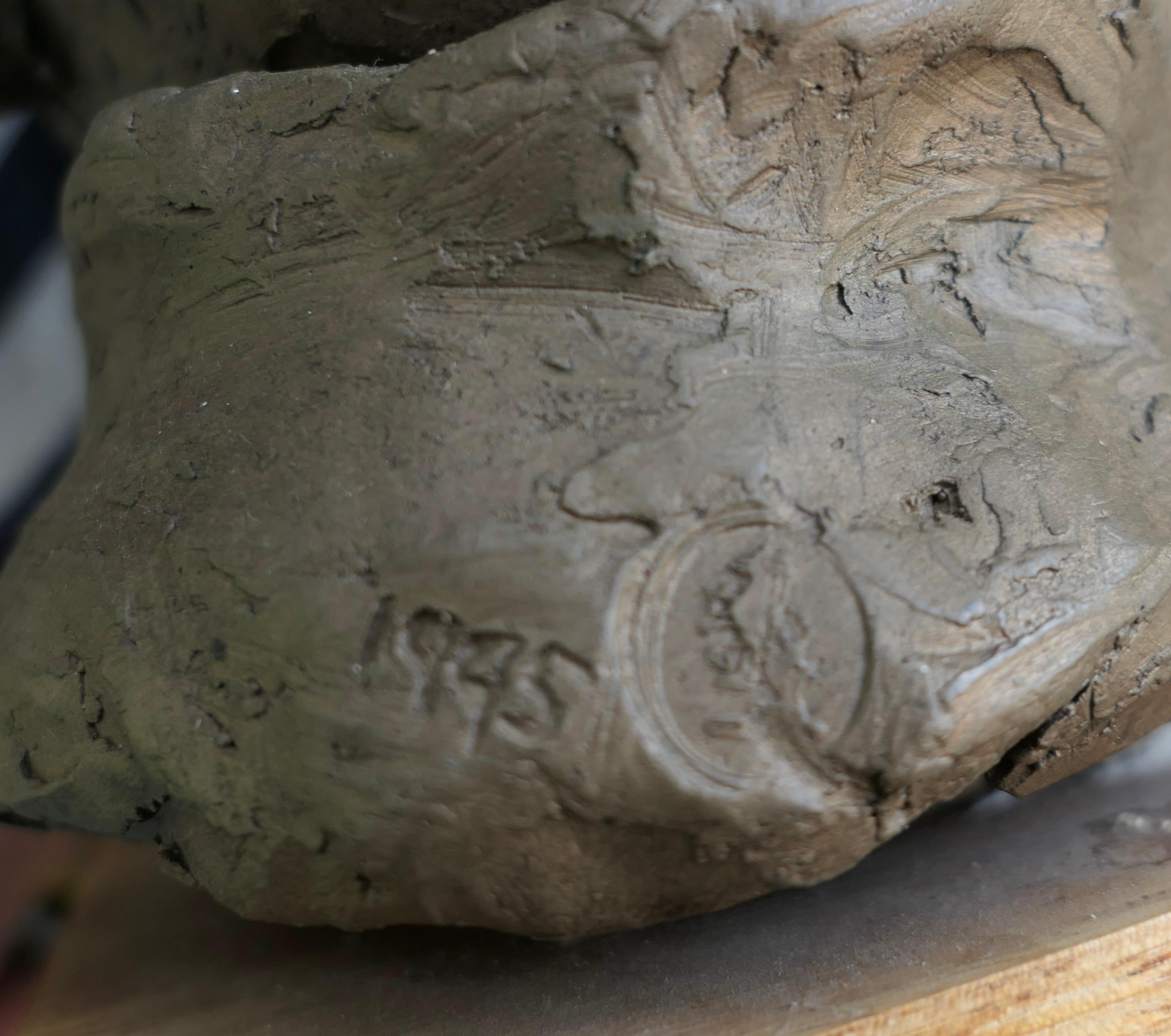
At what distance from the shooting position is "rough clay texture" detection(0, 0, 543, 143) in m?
1.03

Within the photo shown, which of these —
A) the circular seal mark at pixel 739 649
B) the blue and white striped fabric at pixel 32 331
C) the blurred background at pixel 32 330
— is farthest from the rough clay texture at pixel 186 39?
the circular seal mark at pixel 739 649

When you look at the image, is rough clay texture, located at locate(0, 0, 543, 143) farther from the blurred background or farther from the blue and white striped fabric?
the blue and white striped fabric

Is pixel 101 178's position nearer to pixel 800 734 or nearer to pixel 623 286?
pixel 623 286

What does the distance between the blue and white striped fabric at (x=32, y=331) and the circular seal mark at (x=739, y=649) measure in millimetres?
1674

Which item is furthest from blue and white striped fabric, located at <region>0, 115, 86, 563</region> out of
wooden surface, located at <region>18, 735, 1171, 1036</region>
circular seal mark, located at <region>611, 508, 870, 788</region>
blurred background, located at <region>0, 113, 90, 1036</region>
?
circular seal mark, located at <region>611, 508, 870, 788</region>

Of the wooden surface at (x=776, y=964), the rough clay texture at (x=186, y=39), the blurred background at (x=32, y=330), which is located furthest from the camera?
the blurred background at (x=32, y=330)

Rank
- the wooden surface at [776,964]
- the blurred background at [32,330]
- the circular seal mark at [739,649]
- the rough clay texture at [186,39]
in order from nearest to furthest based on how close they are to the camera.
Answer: the circular seal mark at [739,649] < the wooden surface at [776,964] < the rough clay texture at [186,39] < the blurred background at [32,330]

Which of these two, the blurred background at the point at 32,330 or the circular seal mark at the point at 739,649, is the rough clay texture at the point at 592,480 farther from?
the blurred background at the point at 32,330

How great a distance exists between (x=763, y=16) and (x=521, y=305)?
29cm

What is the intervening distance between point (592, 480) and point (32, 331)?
1.92m

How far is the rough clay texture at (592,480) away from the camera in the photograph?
0.70 m

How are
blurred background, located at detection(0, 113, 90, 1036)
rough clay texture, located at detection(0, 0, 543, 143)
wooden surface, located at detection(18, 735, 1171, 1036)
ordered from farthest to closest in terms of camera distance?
blurred background, located at detection(0, 113, 90, 1036) → rough clay texture, located at detection(0, 0, 543, 143) → wooden surface, located at detection(18, 735, 1171, 1036)

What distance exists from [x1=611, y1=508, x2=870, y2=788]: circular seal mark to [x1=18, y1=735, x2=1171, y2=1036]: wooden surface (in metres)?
0.28

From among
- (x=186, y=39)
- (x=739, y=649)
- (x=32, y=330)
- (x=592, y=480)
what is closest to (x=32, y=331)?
(x=32, y=330)
